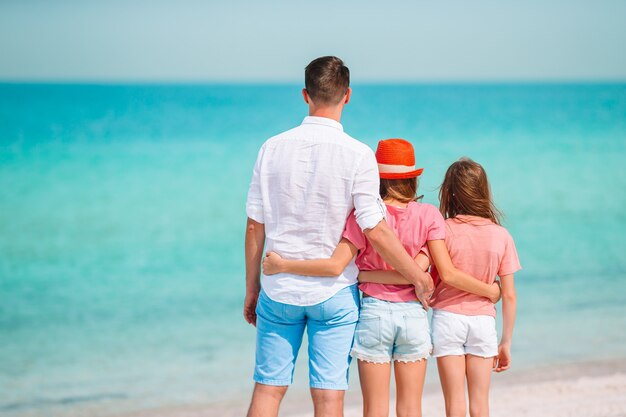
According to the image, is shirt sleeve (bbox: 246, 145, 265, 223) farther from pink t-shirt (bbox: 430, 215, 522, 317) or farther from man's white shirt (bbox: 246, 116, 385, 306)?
pink t-shirt (bbox: 430, 215, 522, 317)

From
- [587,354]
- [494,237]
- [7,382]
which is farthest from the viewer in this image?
[587,354]

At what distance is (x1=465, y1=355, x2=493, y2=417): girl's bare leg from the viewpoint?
10.7 feet

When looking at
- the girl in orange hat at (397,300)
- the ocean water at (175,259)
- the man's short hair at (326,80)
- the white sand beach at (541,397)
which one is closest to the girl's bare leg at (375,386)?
the girl in orange hat at (397,300)

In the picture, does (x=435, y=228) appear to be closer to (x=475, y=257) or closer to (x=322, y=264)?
(x=475, y=257)

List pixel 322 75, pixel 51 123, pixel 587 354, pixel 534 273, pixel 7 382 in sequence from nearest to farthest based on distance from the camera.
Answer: pixel 322 75 → pixel 7 382 → pixel 587 354 → pixel 534 273 → pixel 51 123

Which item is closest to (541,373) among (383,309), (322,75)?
(383,309)

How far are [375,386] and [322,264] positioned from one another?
524 millimetres

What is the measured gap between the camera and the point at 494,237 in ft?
10.6

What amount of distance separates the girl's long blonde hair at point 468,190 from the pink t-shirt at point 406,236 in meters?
0.21

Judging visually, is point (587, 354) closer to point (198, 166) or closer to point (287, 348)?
point (287, 348)

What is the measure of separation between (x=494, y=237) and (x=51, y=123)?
37491 millimetres

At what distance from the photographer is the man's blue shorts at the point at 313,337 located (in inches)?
120

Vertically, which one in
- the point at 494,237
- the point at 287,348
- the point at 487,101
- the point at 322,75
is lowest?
the point at 487,101

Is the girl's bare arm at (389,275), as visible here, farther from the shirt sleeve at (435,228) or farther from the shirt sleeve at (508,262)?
the shirt sleeve at (508,262)
